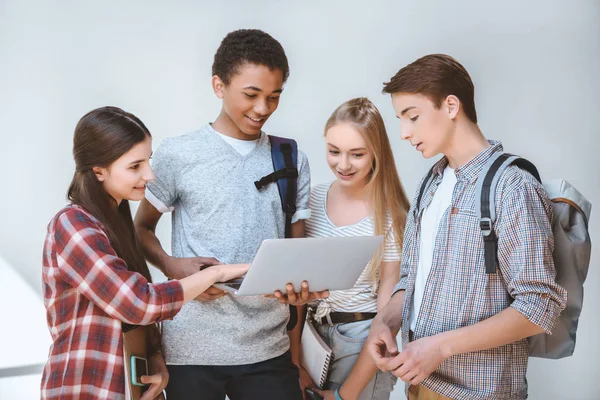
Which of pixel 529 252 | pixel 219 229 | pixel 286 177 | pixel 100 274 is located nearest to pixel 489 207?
pixel 529 252

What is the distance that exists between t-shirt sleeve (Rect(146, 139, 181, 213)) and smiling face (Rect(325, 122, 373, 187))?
0.56 metres

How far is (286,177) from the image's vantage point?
2174mm

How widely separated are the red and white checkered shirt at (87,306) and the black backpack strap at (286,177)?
1.73ft

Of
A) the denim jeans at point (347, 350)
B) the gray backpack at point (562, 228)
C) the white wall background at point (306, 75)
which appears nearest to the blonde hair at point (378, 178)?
the denim jeans at point (347, 350)

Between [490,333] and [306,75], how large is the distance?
2239 mm

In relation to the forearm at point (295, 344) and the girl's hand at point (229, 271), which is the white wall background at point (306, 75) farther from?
the girl's hand at point (229, 271)

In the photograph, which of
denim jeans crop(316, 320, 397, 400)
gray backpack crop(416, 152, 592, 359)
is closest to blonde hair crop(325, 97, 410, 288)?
denim jeans crop(316, 320, 397, 400)

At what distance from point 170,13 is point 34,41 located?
711 mm

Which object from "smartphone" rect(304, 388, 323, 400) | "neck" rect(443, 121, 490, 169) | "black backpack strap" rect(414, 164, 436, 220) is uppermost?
"neck" rect(443, 121, 490, 169)

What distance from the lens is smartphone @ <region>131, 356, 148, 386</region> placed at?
186 centimetres

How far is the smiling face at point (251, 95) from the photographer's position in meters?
2.12

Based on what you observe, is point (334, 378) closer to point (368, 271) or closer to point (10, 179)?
point (368, 271)

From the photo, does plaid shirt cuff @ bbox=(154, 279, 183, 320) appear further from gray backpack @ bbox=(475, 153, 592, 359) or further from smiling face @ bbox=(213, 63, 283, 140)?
gray backpack @ bbox=(475, 153, 592, 359)

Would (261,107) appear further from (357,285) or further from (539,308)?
(539,308)
